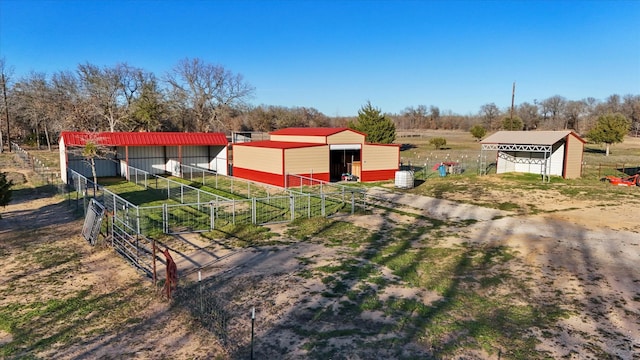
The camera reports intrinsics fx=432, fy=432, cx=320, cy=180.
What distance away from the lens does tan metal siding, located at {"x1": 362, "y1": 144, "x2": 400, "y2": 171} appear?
99.7ft

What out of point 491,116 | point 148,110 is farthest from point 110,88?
point 491,116

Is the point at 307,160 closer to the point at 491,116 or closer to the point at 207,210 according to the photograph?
the point at 207,210

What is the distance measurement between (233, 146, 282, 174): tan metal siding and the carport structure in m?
16.0

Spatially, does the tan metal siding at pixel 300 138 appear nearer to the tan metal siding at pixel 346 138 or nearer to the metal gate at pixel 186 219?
the tan metal siding at pixel 346 138

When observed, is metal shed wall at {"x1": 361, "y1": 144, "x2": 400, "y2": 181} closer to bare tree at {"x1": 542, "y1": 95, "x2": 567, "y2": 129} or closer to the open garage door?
the open garage door

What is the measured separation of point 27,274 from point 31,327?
3677mm

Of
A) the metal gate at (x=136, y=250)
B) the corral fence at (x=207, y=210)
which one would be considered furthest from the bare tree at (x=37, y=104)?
the metal gate at (x=136, y=250)

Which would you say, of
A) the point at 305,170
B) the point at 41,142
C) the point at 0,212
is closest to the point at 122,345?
the point at 0,212

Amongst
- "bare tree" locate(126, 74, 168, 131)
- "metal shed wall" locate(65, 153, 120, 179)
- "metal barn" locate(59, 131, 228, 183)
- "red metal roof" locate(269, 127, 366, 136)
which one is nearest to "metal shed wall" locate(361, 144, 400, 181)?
"red metal roof" locate(269, 127, 366, 136)

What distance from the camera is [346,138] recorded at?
2988 cm

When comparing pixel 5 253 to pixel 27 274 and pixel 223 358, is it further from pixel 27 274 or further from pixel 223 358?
pixel 223 358

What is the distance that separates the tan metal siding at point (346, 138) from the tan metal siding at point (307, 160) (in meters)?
0.86

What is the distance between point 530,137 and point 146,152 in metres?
28.1

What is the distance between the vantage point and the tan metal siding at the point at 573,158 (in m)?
29.2
